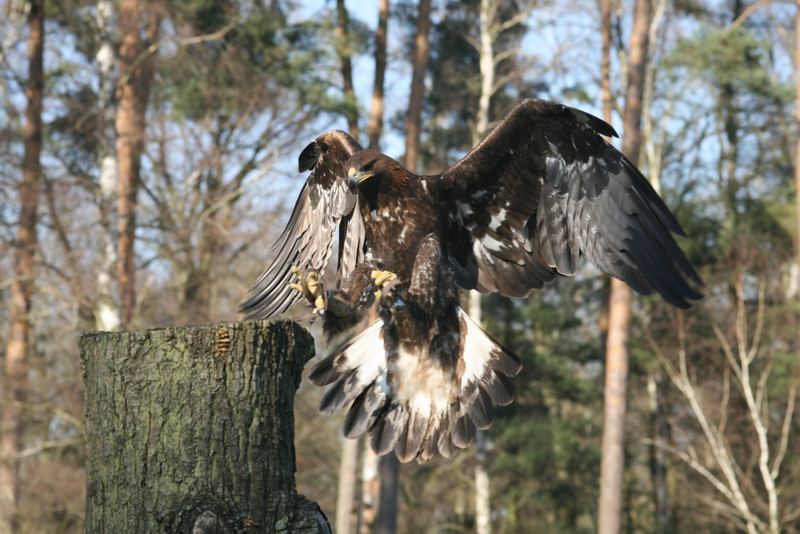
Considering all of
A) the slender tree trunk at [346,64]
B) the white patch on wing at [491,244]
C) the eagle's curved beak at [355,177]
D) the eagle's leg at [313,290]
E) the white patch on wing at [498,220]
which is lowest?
the eagle's leg at [313,290]

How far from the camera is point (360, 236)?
579 centimetres

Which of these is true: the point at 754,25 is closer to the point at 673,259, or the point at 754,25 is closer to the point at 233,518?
the point at 673,259

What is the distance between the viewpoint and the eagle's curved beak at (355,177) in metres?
5.22

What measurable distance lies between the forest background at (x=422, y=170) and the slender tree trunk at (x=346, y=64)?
40 millimetres

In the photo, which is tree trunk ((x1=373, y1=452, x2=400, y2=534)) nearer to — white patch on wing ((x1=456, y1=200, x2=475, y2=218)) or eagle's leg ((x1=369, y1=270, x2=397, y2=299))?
white patch on wing ((x1=456, y1=200, x2=475, y2=218))

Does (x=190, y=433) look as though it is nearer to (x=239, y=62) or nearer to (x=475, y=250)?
(x=475, y=250)

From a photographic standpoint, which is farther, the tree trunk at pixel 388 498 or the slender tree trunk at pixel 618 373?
the tree trunk at pixel 388 498

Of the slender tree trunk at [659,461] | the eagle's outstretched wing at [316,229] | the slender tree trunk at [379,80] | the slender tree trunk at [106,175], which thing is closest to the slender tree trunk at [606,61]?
the slender tree trunk at [379,80]

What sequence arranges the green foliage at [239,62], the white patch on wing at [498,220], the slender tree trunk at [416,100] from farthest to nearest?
the green foliage at [239,62], the slender tree trunk at [416,100], the white patch on wing at [498,220]

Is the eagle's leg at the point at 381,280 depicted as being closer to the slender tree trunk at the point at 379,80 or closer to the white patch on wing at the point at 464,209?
the white patch on wing at the point at 464,209

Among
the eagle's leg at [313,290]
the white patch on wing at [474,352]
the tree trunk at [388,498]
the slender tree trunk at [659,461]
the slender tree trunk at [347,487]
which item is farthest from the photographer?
the slender tree trunk at [659,461]

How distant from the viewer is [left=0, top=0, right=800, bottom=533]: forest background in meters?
14.2

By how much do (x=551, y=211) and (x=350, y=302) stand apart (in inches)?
54.6

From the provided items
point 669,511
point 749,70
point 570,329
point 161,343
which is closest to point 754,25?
point 749,70
